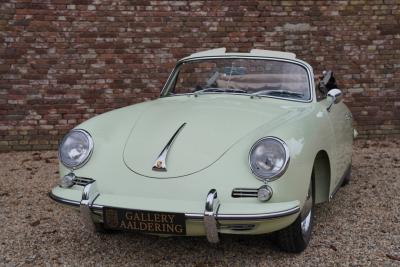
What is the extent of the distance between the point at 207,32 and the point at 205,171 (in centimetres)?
456

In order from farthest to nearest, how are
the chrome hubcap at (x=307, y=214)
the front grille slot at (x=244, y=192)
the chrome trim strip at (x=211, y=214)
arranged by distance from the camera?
the chrome hubcap at (x=307, y=214) → the front grille slot at (x=244, y=192) → the chrome trim strip at (x=211, y=214)

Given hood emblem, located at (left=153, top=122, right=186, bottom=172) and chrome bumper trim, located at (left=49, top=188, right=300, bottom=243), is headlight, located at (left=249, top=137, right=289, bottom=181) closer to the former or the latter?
chrome bumper trim, located at (left=49, top=188, right=300, bottom=243)

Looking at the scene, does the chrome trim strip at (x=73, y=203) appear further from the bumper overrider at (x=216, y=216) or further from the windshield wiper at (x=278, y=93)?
the windshield wiper at (x=278, y=93)

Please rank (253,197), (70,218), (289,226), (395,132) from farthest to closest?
(395,132) < (70,218) < (289,226) < (253,197)

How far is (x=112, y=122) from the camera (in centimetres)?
332

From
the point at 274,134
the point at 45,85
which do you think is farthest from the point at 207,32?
the point at 274,134

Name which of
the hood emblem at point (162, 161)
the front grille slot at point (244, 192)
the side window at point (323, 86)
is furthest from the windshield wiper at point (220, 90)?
the front grille slot at point (244, 192)

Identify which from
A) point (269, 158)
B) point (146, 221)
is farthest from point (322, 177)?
point (146, 221)

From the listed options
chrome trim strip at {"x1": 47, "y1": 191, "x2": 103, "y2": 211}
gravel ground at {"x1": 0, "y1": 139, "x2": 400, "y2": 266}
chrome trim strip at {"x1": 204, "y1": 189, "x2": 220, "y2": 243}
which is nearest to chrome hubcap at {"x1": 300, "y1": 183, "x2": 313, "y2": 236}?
gravel ground at {"x1": 0, "y1": 139, "x2": 400, "y2": 266}

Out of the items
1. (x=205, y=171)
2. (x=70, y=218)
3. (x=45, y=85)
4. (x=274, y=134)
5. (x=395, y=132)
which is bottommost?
(x=395, y=132)

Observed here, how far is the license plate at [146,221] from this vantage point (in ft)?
8.50

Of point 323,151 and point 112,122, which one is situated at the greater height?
point 112,122

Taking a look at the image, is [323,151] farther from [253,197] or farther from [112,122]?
[112,122]

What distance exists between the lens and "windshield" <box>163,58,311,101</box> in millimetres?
3799
